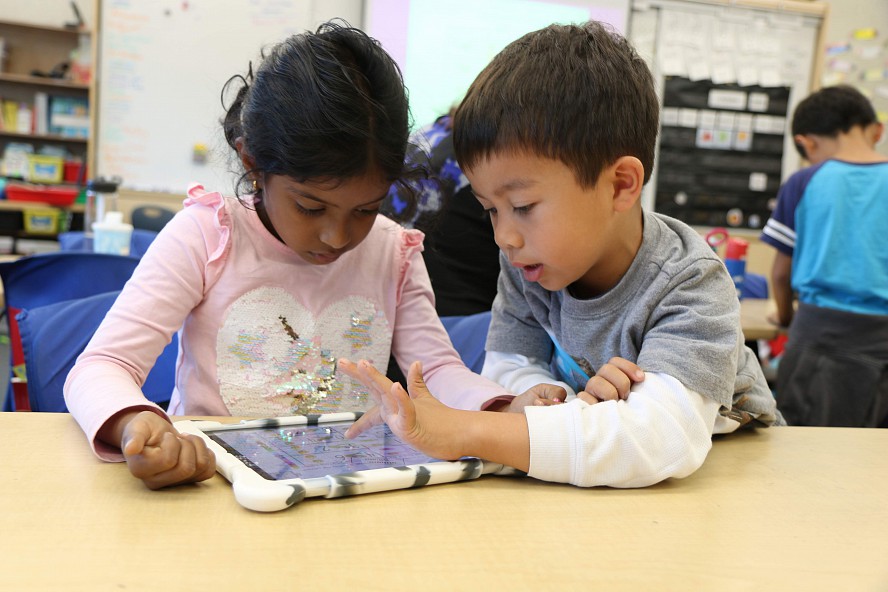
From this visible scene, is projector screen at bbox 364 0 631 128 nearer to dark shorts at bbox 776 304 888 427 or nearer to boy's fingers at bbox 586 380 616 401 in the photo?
dark shorts at bbox 776 304 888 427

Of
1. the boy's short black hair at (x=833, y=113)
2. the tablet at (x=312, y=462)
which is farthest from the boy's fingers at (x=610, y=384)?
the boy's short black hair at (x=833, y=113)

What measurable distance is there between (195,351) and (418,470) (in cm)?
51

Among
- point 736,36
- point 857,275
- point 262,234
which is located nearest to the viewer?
point 262,234

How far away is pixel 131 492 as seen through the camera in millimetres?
622

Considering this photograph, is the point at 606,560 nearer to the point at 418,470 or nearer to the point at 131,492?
the point at 418,470

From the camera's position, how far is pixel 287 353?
108 centimetres

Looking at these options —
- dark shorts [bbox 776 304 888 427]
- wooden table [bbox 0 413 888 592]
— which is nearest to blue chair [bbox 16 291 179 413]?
wooden table [bbox 0 413 888 592]

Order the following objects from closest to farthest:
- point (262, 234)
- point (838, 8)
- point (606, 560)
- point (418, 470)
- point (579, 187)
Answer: point (606, 560) < point (418, 470) < point (579, 187) < point (262, 234) < point (838, 8)

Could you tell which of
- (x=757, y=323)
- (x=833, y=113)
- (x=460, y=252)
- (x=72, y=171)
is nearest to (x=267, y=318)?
(x=460, y=252)

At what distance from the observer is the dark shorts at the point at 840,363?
243 cm

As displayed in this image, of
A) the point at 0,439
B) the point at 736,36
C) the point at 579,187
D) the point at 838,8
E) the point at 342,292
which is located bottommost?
the point at 0,439

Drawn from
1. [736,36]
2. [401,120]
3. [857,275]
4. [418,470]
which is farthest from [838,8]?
[418,470]

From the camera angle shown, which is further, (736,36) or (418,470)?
(736,36)

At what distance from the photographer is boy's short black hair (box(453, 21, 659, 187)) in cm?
84
